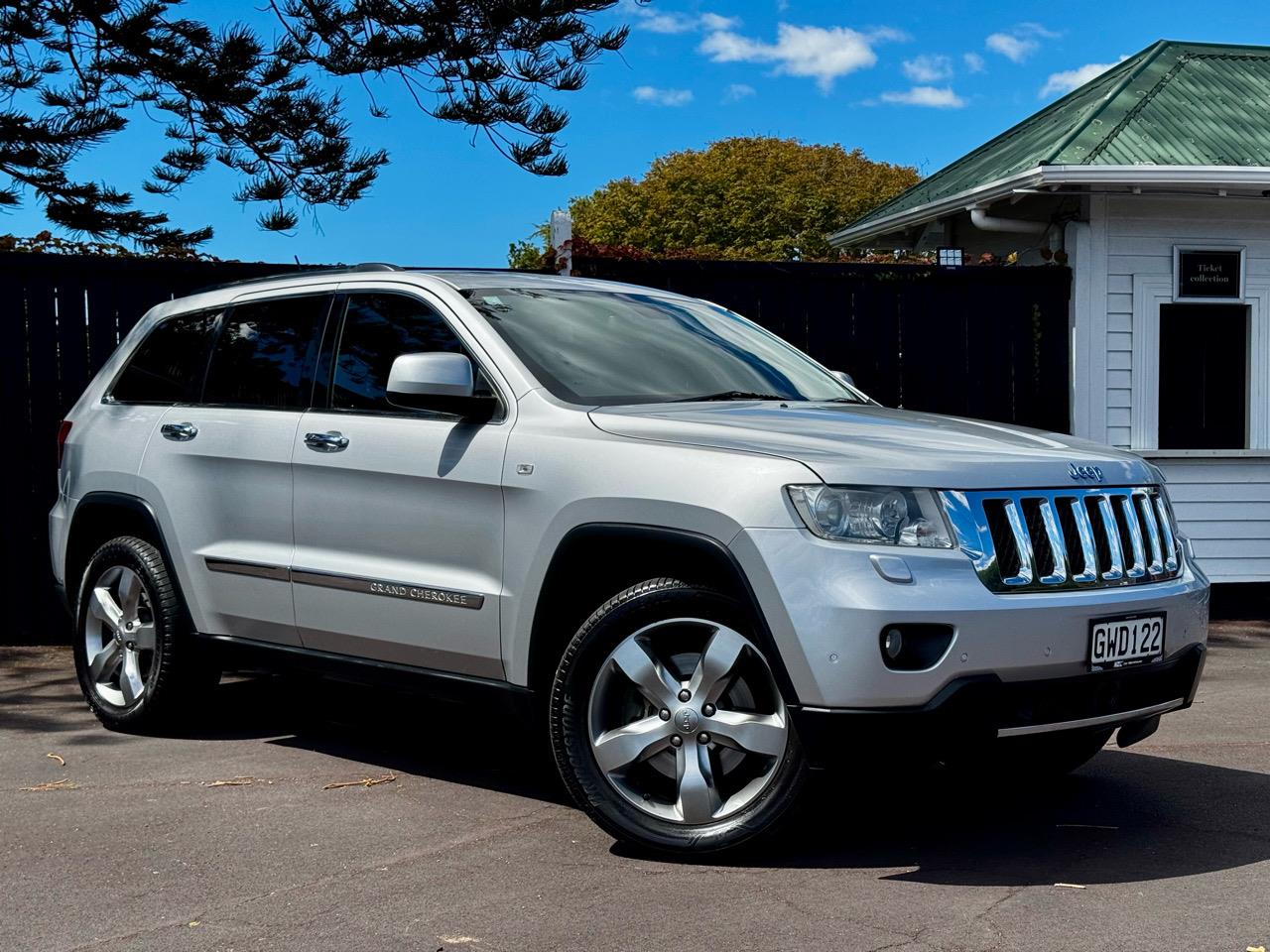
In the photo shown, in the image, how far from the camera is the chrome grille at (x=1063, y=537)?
4457 millimetres

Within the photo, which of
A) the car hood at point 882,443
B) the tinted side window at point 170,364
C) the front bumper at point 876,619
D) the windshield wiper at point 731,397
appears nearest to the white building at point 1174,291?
the windshield wiper at point 731,397

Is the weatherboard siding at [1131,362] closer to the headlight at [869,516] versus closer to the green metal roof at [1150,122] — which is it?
the green metal roof at [1150,122]

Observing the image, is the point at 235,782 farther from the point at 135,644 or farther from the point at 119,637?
the point at 119,637

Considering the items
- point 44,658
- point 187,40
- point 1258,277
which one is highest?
point 187,40

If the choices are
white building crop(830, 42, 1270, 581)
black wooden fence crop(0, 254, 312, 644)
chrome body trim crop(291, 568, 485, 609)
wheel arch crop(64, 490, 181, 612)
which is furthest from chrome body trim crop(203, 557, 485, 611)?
white building crop(830, 42, 1270, 581)

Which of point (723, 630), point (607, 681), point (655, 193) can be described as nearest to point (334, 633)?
point (607, 681)

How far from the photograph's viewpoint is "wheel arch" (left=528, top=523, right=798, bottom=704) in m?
4.45

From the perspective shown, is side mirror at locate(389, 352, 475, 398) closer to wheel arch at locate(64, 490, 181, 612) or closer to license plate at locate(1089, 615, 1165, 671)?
wheel arch at locate(64, 490, 181, 612)

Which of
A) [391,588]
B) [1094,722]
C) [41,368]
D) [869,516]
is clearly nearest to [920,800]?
[1094,722]

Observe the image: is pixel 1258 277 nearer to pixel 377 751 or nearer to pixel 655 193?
pixel 377 751

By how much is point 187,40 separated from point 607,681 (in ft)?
34.7

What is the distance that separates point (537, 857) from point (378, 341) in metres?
2.14

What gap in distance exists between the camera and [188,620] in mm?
6324

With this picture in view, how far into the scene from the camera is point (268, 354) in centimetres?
632
